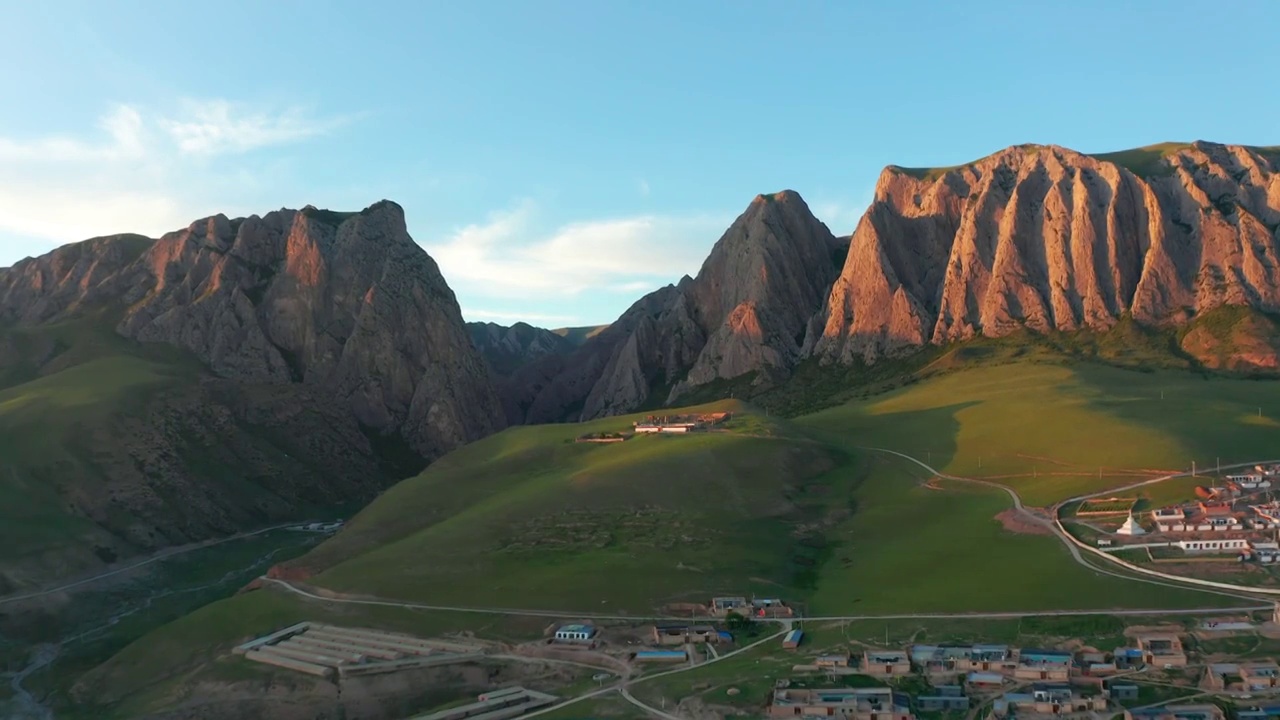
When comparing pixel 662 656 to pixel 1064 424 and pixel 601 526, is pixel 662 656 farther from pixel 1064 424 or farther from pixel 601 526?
pixel 1064 424

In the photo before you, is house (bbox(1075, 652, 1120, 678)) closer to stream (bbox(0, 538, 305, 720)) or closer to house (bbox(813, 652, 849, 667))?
house (bbox(813, 652, 849, 667))

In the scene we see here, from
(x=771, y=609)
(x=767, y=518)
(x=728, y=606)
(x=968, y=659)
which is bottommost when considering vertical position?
(x=968, y=659)

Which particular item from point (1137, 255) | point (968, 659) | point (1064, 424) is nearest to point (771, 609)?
point (968, 659)

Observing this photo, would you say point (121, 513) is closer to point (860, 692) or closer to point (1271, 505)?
point (860, 692)

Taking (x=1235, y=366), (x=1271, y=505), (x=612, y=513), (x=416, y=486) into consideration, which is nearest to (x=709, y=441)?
(x=612, y=513)

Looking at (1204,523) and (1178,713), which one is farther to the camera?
(1204,523)

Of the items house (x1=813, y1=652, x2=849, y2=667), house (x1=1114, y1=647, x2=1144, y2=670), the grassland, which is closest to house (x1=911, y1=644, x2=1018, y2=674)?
house (x1=813, y1=652, x2=849, y2=667)
